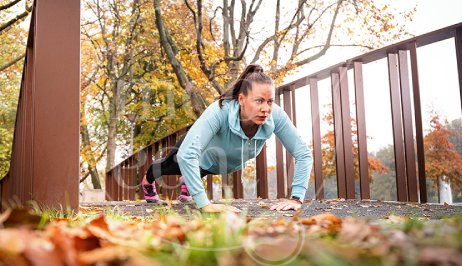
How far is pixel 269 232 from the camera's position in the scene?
1.09m

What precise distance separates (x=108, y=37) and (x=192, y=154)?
11.3 meters

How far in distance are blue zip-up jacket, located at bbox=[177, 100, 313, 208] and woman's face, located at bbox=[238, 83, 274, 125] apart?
190mm

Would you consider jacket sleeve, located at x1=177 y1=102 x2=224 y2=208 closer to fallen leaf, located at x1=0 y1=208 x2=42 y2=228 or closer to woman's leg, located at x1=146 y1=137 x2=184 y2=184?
woman's leg, located at x1=146 y1=137 x2=184 y2=184

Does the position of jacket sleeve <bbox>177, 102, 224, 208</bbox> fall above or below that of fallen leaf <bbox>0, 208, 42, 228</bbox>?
above

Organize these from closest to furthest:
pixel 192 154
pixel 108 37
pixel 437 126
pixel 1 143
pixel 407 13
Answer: pixel 192 154 → pixel 407 13 → pixel 108 37 → pixel 1 143 → pixel 437 126

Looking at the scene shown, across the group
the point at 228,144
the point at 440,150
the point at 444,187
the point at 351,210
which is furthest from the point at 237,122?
the point at 444,187

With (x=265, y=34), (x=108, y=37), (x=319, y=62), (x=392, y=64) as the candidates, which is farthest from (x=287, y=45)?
(x=392, y=64)

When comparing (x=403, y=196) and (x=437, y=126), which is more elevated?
(x=437, y=126)

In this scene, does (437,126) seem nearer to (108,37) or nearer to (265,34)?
(265,34)

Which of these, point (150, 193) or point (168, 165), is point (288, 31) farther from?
point (168, 165)

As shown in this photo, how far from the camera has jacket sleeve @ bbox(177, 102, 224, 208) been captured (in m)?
3.03

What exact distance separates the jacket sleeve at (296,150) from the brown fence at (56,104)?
4.98ft

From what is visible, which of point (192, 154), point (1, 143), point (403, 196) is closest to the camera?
point (192, 154)

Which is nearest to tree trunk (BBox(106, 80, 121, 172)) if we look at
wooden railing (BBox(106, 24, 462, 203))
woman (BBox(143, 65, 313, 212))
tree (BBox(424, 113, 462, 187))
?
wooden railing (BBox(106, 24, 462, 203))
